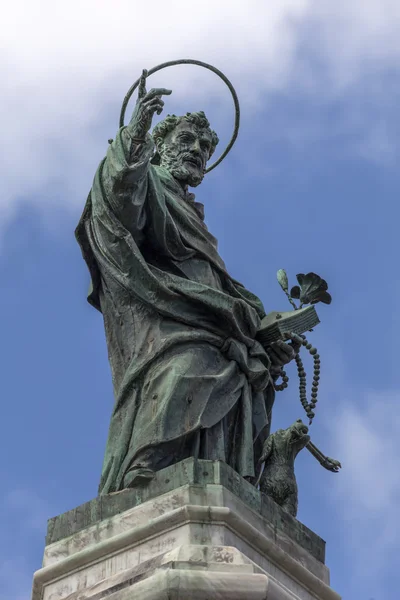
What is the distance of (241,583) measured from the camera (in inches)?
425

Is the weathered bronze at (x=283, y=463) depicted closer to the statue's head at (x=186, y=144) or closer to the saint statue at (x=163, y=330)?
the saint statue at (x=163, y=330)

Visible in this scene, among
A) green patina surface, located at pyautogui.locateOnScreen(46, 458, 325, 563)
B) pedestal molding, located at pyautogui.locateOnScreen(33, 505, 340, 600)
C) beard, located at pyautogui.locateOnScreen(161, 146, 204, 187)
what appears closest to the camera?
pedestal molding, located at pyautogui.locateOnScreen(33, 505, 340, 600)

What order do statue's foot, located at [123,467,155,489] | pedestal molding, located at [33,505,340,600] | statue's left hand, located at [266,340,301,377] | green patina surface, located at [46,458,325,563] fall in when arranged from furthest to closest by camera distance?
1. statue's left hand, located at [266,340,301,377]
2. statue's foot, located at [123,467,155,489]
3. green patina surface, located at [46,458,325,563]
4. pedestal molding, located at [33,505,340,600]

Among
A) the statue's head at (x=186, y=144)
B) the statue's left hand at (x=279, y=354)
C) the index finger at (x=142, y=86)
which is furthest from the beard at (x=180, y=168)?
the statue's left hand at (x=279, y=354)

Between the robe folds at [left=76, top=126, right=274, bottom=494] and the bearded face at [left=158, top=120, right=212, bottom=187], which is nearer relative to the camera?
the robe folds at [left=76, top=126, right=274, bottom=494]

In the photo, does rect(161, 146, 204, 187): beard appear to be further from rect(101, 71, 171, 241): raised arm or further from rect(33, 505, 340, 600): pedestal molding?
rect(33, 505, 340, 600): pedestal molding

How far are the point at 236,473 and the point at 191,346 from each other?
1.39m

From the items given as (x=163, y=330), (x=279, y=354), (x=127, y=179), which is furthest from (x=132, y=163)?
(x=279, y=354)

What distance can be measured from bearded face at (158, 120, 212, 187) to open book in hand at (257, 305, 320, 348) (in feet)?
5.51

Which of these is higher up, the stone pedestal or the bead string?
the bead string

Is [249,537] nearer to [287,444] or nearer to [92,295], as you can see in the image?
[287,444]

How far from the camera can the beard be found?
1434 cm

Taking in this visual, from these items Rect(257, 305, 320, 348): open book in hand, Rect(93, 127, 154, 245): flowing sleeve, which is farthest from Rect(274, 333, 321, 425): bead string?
Rect(93, 127, 154, 245): flowing sleeve

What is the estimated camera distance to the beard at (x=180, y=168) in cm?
1434
